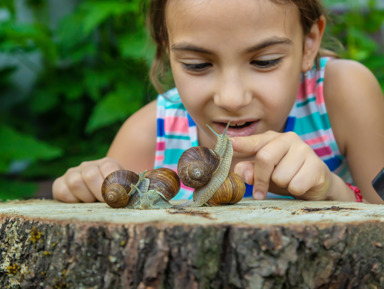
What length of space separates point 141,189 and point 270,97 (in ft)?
1.76

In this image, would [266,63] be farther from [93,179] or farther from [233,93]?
[93,179]

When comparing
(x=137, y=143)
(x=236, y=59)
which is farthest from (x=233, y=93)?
(x=137, y=143)

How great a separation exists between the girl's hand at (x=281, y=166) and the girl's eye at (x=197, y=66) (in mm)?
295

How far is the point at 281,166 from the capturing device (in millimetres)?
1552

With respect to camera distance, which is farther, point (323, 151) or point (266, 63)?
point (323, 151)

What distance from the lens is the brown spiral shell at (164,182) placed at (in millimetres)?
1460

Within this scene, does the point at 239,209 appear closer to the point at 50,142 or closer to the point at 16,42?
the point at 16,42

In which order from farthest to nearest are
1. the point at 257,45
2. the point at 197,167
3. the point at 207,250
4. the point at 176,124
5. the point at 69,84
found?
1. the point at 69,84
2. the point at 176,124
3. the point at 257,45
4. the point at 197,167
5. the point at 207,250

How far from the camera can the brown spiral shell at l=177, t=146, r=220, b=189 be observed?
4.70 ft

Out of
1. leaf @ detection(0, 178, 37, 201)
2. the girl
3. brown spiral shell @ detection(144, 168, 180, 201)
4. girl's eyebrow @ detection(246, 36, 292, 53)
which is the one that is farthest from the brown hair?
leaf @ detection(0, 178, 37, 201)

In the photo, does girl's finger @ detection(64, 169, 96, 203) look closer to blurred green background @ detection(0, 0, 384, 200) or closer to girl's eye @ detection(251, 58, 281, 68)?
girl's eye @ detection(251, 58, 281, 68)

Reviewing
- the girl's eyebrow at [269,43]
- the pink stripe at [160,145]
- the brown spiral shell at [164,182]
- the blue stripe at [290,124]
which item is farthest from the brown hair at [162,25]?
the brown spiral shell at [164,182]

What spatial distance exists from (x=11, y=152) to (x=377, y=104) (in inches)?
79.8

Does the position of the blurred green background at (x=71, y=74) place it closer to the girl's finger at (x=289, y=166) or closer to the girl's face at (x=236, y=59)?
the girl's face at (x=236, y=59)
